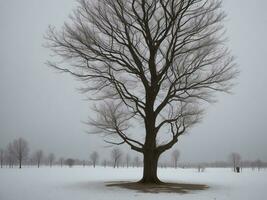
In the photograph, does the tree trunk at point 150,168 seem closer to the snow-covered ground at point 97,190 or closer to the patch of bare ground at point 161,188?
the patch of bare ground at point 161,188

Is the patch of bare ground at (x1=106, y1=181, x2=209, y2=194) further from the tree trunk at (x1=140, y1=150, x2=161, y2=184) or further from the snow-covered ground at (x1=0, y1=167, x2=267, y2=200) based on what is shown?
the tree trunk at (x1=140, y1=150, x2=161, y2=184)

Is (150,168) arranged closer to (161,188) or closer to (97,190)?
(161,188)

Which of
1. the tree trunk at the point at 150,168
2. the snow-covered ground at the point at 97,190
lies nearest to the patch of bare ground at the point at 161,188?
the snow-covered ground at the point at 97,190

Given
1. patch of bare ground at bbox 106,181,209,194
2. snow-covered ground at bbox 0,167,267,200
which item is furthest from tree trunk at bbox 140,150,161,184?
snow-covered ground at bbox 0,167,267,200

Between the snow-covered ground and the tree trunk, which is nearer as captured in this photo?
the snow-covered ground

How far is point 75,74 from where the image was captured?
1862 centimetres

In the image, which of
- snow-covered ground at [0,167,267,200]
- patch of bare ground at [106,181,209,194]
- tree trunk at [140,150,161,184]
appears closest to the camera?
snow-covered ground at [0,167,267,200]

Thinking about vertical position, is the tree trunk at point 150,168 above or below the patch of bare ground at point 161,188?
above

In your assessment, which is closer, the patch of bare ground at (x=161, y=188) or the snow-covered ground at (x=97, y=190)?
the snow-covered ground at (x=97, y=190)

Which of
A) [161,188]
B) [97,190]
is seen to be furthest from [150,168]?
[97,190]

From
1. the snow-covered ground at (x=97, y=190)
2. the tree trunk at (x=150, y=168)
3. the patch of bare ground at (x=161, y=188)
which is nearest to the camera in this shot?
the snow-covered ground at (x=97, y=190)

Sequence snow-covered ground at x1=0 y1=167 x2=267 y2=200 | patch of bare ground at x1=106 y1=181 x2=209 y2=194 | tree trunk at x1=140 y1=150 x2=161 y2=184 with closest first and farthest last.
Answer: snow-covered ground at x1=0 y1=167 x2=267 y2=200
patch of bare ground at x1=106 y1=181 x2=209 y2=194
tree trunk at x1=140 y1=150 x2=161 y2=184

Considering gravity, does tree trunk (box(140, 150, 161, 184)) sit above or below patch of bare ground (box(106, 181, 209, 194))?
above

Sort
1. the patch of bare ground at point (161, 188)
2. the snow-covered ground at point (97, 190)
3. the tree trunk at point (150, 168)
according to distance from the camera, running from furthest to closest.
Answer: the tree trunk at point (150, 168), the patch of bare ground at point (161, 188), the snow-covered ground at point (97, 190)
